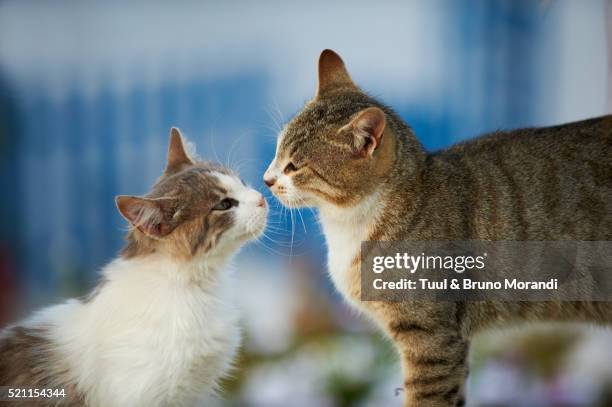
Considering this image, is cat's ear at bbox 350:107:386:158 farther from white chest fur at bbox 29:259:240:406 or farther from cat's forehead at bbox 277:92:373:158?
white chest fur at bbox 29:259:240:406

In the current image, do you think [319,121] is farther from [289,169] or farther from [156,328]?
[156,328]

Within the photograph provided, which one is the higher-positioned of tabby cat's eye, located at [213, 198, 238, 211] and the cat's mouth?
tabby cat's eye, located at [213, 198, 238, 211]

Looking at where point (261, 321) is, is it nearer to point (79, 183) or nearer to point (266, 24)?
Answer: point (79, 183)

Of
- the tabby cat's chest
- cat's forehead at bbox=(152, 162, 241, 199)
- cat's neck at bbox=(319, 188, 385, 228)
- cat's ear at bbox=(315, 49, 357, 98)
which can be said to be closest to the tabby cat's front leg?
the tabby cat's chest

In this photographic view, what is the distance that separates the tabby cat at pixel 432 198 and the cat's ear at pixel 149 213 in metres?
0.25

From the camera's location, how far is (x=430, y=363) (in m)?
1.53

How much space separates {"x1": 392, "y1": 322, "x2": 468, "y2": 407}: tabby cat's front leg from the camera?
1.52 m

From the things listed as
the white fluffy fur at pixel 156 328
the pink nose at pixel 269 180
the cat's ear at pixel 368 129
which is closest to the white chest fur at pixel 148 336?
the white fluffy fur at pixel 156 328

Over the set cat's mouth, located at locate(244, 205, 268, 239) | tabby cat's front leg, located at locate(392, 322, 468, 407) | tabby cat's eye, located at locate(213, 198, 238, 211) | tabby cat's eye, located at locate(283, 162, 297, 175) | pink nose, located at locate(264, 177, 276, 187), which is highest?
tabby cat's eye, located at locate(283, 162, 297, 175)

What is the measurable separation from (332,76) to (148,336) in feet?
2.64

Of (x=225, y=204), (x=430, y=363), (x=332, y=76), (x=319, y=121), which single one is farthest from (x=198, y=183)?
(x=430, y=363)

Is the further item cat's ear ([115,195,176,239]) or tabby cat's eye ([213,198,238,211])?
tabby cat's eye ([213,198,238,211])

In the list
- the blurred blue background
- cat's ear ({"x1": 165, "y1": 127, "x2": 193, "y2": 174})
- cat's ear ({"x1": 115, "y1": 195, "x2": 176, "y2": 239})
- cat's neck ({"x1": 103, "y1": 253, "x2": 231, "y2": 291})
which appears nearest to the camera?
cat's ear ({"x1": 115, "y1": 195, "x2": 176, "y2": 239})

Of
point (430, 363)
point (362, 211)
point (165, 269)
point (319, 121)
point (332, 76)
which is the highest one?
point (332, 76)
